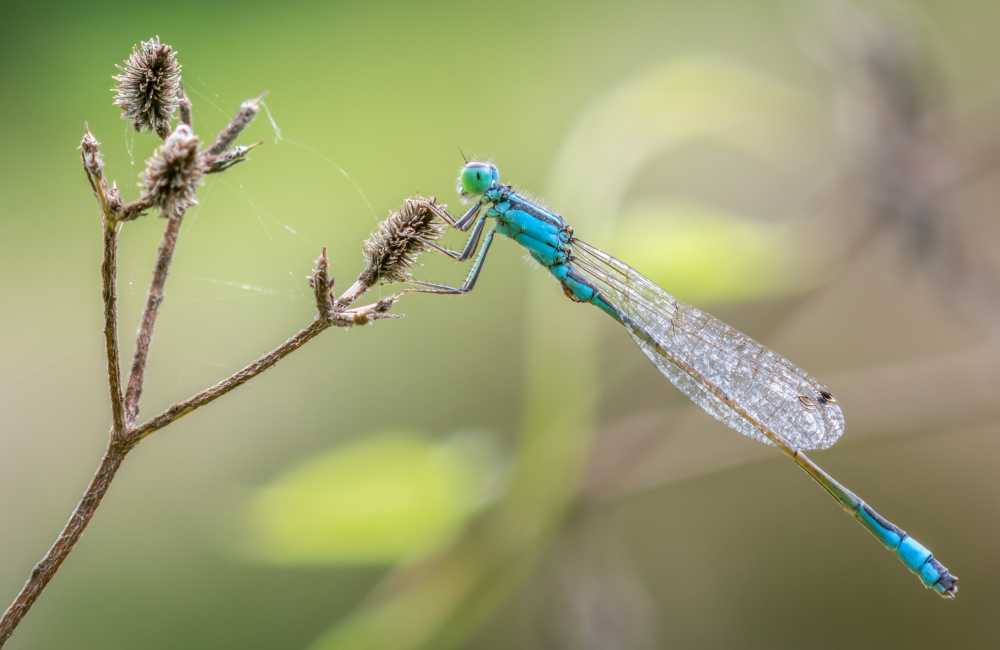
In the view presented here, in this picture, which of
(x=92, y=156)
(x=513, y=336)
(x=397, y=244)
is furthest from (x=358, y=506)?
(x=513, y=336)

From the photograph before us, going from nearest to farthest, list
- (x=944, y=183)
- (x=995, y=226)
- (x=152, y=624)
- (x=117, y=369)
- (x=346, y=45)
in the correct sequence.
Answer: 1. (x=117, y=369)
2. (x=944, y=183)
3. (x=152, y=624)
4. (x=995, y=226)
5. (x=346, y=45)

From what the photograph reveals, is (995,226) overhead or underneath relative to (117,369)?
overhead

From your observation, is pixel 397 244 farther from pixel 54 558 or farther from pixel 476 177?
pixel 476 177

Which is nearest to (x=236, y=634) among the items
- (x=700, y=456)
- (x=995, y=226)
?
(x=700, y=456)

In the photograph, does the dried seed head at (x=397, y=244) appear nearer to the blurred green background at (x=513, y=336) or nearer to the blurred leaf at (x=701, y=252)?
the blurred green background at (x=513, y=336)

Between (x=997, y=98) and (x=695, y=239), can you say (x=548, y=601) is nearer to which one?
(x=695, y=239)

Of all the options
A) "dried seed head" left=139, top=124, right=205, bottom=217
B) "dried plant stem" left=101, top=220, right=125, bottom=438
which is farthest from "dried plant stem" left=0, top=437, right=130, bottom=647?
"dried seed head" left=139, top=124, right=205, bottom=217

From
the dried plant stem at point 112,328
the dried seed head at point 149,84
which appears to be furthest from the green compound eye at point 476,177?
Result: the dried plant stem at point 112,328
